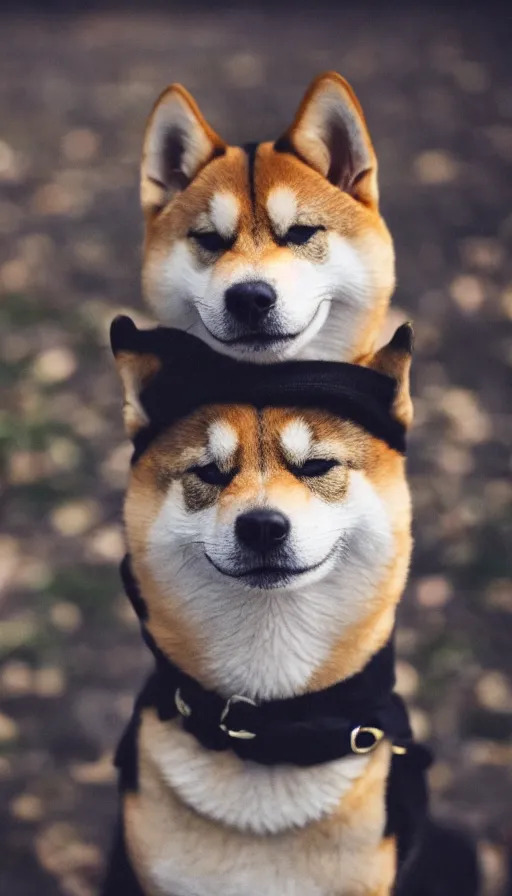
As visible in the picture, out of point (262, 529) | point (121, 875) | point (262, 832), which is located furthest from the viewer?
point (121, 875)

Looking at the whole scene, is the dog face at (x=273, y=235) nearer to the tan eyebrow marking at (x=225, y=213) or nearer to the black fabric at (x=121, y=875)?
the tan eyebrow marking at (x=225, y=213)

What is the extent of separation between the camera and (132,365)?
70.4 inches

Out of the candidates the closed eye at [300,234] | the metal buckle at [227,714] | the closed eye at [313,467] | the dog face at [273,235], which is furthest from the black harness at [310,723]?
the closed eye at [300,234]

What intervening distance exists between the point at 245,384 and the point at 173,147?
0.40m

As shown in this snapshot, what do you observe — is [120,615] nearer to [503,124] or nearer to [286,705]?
[286,705]

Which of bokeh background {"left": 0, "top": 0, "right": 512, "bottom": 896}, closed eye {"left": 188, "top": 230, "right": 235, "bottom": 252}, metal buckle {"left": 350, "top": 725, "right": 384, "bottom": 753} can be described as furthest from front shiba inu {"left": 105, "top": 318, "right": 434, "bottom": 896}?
bokeh background {"left": 0, "top": 0, "right": 512, "bottom": 896}

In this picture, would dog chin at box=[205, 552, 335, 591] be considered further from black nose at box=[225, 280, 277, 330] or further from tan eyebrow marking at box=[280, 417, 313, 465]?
black nose at box=[225, 280, 277, 330]

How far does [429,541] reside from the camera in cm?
361

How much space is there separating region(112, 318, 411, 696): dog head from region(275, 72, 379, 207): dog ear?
0.25 meters

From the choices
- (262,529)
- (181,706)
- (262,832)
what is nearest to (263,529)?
(262,529)

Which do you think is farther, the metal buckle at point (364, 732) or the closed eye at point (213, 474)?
the metal buckle at point (364, 732)

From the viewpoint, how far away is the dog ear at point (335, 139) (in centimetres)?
169

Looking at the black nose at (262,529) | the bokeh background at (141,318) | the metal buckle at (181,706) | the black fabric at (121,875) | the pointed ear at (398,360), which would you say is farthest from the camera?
the bokeh background at (141,318)

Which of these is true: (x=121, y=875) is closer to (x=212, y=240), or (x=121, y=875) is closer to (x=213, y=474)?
(x=213, y=474)
